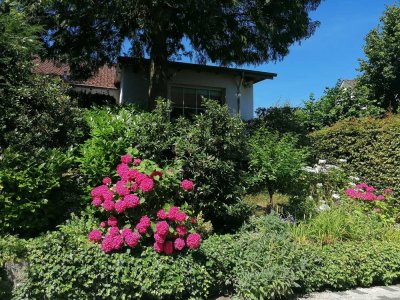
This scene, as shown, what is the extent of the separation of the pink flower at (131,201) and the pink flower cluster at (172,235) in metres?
0.30

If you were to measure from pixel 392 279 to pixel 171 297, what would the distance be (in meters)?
3.17

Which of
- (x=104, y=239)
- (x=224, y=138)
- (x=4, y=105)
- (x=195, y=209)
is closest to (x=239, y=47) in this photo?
(x=224, y=138)

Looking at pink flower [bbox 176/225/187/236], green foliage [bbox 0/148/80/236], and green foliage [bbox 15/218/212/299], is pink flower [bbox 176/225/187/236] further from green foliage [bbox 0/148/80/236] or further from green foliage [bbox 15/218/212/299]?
green foliage [bbox 0/148/80/236]

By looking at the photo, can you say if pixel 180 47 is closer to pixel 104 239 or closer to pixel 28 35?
pixel 28 35

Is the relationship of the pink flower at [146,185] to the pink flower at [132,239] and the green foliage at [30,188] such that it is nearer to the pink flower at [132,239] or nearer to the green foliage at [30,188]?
the pink flower at [132,239]

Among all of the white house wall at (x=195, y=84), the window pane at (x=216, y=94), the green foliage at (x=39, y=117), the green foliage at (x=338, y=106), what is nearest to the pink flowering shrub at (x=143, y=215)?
the green foliage at (x=39, y=117)

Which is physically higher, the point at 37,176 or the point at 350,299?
the point at 37,176

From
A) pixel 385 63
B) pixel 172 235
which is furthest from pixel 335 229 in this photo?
pixel 385 63

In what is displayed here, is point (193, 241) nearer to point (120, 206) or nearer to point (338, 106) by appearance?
point (120, 206)

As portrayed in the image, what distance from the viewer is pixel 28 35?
241 inches

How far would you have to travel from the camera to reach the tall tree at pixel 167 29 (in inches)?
304

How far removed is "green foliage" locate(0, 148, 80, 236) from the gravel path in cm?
351

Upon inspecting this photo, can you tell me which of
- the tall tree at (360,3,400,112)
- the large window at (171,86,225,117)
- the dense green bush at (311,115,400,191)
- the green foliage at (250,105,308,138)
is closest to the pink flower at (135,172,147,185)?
the green foliage at (250,105,308,138)

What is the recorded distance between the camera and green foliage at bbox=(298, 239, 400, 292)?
520cm
